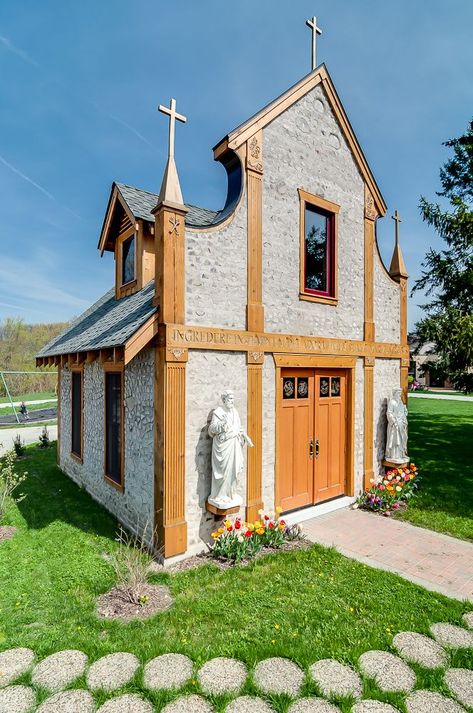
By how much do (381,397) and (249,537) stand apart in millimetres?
5339

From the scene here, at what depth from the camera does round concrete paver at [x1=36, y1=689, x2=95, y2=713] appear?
315cm

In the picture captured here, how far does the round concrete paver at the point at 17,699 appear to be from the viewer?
10.4 feet

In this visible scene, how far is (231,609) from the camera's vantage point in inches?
181

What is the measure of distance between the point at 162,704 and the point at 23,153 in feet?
44.5

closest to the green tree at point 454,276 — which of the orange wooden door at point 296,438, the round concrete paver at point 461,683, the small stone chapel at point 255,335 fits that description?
the small stone chapel at point 255,335

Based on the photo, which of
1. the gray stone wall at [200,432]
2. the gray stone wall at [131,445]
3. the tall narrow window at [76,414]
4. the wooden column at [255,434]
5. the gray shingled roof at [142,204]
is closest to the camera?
the gray stone wall at [200,432]

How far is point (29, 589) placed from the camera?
5.10 metres

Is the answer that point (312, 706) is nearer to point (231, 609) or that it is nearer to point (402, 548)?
point (231, 609)

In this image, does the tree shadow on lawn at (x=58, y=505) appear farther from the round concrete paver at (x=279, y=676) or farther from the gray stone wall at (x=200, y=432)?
the round concrete paver at (x=279, y=676)

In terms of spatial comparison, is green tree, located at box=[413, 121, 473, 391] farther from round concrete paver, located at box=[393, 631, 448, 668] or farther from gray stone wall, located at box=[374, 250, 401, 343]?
round concrete paver, located at box=[393, 631, 448, 668]

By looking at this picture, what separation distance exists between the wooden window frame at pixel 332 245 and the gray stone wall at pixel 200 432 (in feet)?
8.19

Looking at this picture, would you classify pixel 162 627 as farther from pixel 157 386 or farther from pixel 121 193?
pixel 121 193

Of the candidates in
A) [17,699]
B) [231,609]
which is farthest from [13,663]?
[231,609]

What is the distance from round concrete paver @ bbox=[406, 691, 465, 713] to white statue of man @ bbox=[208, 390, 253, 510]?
3.19m
